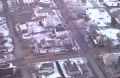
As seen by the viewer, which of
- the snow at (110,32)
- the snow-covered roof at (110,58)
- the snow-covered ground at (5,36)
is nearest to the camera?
the snow-covered roof at (110,58)

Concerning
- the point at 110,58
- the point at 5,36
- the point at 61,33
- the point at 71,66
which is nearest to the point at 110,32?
the point at 61,33

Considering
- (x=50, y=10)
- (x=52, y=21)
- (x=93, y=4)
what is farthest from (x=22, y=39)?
(x=93, y=4)

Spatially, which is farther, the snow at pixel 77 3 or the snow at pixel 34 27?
the snow at pixel 77 3

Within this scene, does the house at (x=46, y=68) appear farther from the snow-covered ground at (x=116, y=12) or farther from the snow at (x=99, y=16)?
the snow-covered ground at (x=116, y=12)

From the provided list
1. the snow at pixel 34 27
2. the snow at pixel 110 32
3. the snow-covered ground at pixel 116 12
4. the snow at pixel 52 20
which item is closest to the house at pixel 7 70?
the snow at pixel 34 27

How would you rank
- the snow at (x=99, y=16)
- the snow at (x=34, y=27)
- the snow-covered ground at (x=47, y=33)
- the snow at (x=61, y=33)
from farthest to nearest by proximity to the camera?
the snow at (x=99, y=16)
the snow at (x=34, y=27)
the snow at (x=61, y=33)
the snow-covered ground at (x=47, y=33)

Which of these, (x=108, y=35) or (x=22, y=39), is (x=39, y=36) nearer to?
(x=22, y=39)

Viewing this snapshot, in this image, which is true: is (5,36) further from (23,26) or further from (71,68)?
(71,68)

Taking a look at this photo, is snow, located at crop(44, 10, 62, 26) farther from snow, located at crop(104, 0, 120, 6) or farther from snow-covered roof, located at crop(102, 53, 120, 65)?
snow-covered roof, located at crop(102, 53, 120, 65)
